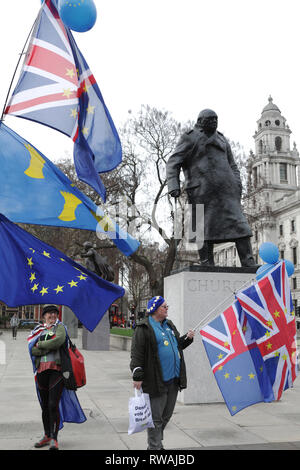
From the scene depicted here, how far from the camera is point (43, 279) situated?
5.75m

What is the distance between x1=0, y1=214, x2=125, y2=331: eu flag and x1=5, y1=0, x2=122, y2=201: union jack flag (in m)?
1.63

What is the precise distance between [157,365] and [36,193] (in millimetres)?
2701

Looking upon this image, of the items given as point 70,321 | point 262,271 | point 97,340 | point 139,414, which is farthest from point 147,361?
point 70,321

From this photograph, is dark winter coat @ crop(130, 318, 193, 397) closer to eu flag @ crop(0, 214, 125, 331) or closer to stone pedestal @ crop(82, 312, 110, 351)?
eu flag @ crop(0, 214, 125, 331)

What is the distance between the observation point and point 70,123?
6.99 meters

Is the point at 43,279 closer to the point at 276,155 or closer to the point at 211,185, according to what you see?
the point at 211,185

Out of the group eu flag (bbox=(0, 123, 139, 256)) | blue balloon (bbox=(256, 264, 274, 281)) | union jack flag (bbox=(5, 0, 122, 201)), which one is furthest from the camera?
blue balloon (bbox=(256, 264, 274, 281))

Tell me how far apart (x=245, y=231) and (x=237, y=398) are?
3.65m

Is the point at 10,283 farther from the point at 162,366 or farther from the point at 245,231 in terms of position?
the point at 245,231

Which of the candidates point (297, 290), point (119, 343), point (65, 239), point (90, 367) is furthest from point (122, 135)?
point (297, 290)

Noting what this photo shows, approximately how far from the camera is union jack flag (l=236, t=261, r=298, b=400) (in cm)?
615

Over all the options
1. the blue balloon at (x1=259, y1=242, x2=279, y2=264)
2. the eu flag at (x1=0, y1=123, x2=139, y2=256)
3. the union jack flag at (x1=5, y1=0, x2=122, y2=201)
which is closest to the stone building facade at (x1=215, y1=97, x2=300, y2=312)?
the blue balloon at (x1=259, y1=242, x2=279, y2=264)

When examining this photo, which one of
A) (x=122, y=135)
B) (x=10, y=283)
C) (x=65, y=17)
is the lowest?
(x=10, y=283)

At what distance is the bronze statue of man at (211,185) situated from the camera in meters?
8.81
